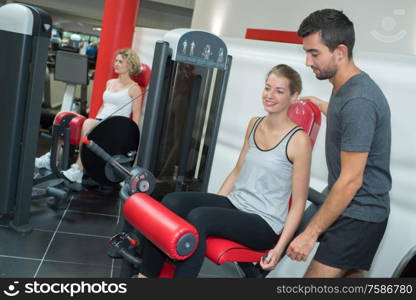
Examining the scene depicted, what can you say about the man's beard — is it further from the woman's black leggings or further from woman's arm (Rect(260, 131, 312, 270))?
the woman's black leggings

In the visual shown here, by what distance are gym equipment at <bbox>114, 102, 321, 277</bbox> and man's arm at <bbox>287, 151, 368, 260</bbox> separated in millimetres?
263

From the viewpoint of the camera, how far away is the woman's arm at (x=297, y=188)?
1834 mm

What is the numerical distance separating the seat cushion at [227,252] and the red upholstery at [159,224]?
12cm

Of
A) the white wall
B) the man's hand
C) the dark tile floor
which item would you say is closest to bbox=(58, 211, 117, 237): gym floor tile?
the dark tile floor

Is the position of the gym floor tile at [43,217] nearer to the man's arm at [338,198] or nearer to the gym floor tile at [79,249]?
the gym floor tile at [79,249]

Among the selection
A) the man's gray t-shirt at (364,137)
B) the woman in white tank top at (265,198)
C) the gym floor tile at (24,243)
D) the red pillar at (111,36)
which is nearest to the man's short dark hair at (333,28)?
the man's gray t-shirt at (364,137)

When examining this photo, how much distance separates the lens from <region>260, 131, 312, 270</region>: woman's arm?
1.83 metres

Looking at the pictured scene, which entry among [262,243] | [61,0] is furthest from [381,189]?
[61,0]

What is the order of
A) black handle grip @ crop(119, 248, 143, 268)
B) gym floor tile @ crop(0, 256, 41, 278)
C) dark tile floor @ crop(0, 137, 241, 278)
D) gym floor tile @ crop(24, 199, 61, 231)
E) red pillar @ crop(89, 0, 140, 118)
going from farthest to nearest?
red pillar @ crop(89, 0, 140, 118), gym floor tile @ crop(24, 199, 61, 231), dark tile floor @ crop(0, 137, 241, 278), gym floor tile @ crop(0, 256, 41, 278), black handle grip @ crop(119, 248, 143, 268)

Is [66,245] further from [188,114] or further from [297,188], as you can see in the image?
[297,188]

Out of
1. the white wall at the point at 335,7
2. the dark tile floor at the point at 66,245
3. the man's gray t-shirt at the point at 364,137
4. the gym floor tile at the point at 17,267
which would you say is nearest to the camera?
the man's gray t-shirt at the point at 364,137

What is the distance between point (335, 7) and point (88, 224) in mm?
3259

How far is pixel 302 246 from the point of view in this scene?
1.65 m

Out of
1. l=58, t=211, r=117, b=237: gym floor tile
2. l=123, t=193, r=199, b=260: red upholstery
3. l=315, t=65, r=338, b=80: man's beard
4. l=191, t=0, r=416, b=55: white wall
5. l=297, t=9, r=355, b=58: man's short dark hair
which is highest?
l=191, t=0, r=416, b=55: white wall
